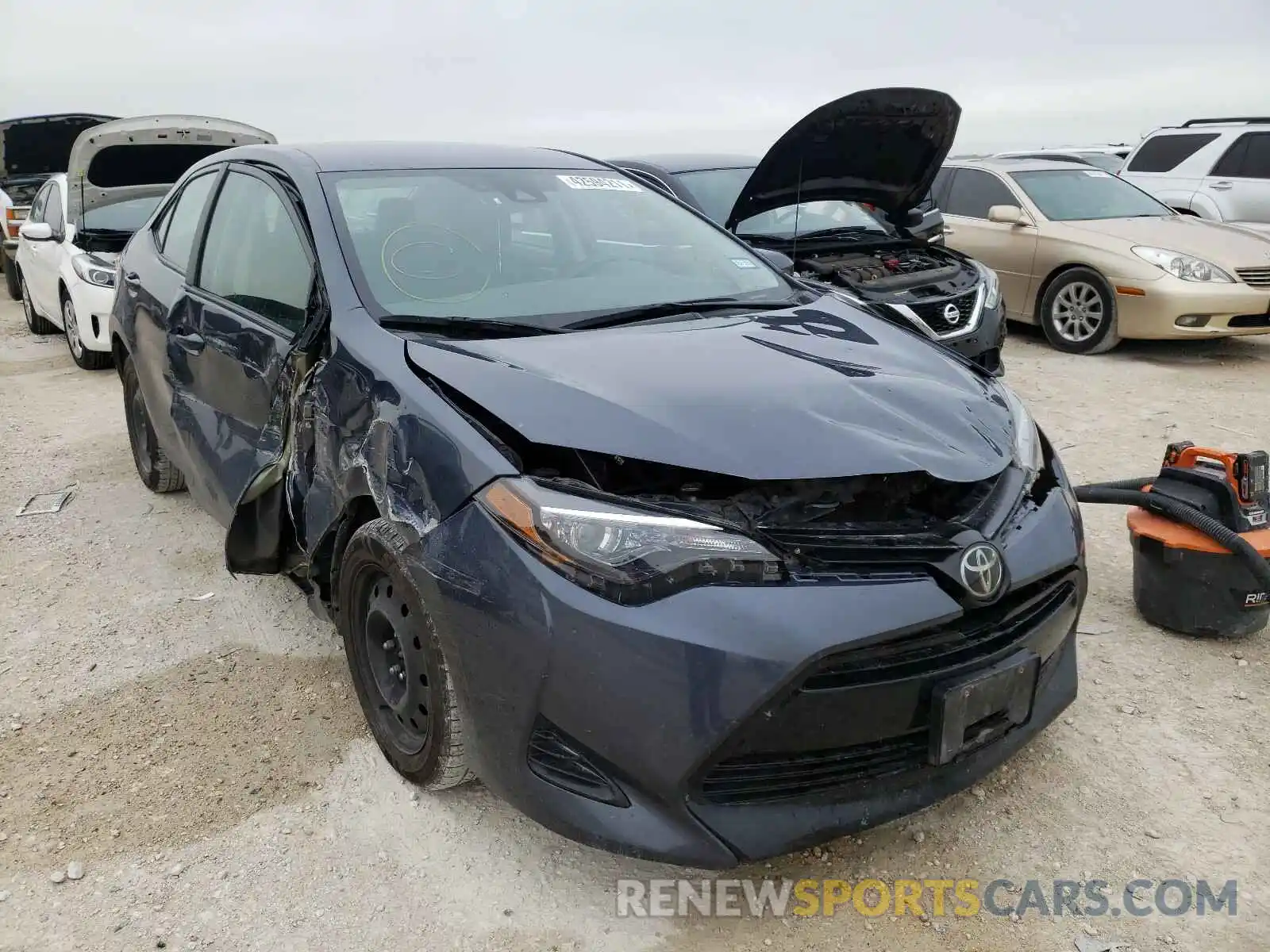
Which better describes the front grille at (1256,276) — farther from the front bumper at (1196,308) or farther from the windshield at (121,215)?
the windshield at (121,215)

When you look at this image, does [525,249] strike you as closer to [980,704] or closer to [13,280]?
[980,704]

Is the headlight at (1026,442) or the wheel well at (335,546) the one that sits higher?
the headlight at (1026,442)

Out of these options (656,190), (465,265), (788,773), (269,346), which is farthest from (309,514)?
(656,190)

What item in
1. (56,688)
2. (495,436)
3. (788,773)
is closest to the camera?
(788,773)

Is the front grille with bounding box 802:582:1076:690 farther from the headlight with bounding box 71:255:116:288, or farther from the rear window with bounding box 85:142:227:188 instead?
the rear window with bounding box 85:142:227:188

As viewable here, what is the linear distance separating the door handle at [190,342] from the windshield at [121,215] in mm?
4363

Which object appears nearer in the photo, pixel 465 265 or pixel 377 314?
pixel 377 314

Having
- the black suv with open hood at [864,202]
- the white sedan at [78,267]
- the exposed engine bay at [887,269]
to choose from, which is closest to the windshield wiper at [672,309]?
the black suv with open hood at [864,202]

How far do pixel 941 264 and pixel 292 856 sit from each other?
539cm

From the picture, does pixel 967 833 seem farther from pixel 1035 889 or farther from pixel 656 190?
pixel 656 190

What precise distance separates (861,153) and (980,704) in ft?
13.3

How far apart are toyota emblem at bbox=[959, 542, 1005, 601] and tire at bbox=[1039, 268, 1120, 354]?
20.6 ft

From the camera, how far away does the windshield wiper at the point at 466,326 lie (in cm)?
261

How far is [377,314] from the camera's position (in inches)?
104
